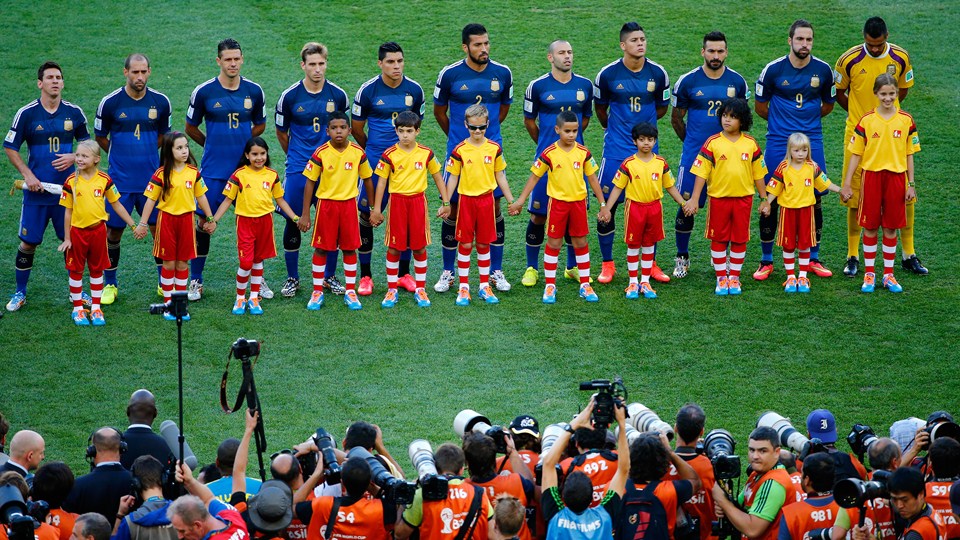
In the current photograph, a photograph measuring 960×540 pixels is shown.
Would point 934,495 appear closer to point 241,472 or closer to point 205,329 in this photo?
point 241,472

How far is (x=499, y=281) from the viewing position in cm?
1134

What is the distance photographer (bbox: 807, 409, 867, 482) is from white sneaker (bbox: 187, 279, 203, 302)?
5.58 m

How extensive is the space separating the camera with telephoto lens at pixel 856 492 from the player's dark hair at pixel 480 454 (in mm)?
1573

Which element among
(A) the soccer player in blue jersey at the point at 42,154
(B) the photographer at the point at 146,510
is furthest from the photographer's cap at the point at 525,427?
(A) the soccer player in blue jersey at the point at 42,154

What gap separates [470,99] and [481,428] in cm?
499

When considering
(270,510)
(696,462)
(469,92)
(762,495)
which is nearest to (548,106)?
(469,92)

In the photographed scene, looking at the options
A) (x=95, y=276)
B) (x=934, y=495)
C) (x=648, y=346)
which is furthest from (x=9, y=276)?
(x=934, y=495)

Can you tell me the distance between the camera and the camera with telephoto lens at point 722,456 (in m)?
6.41

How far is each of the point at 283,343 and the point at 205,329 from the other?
27.0 inches

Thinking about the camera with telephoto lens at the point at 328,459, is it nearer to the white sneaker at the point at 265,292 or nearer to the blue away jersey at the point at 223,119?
the white sneaker at the point at 265,292

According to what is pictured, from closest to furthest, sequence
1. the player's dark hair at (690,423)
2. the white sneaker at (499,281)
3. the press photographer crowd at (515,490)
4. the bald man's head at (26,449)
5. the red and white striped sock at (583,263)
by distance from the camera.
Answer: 1. the press photographer crowd at (515,490)
2. the player's dark hair at (690,423)
3. the bald man's head at (26,449)
4. the red and white striped sock at (583,263)
5. the white sneaker at (499,281)

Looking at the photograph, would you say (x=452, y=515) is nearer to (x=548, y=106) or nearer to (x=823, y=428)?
(x=823, y=428)

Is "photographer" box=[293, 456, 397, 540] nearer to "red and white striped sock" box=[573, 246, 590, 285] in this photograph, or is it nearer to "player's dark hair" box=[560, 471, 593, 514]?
"player's dark hair" box=[560, 471, 593, 514]

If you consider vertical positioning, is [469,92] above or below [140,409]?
above
